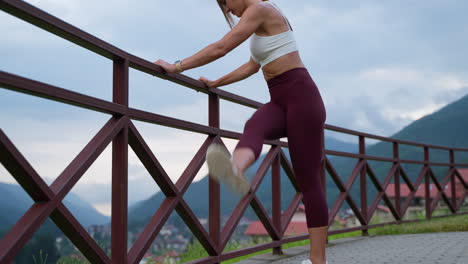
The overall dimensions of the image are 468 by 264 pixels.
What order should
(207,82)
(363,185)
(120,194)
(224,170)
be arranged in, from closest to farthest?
(224,170)
(120,194)
(207,82)
(363,185)

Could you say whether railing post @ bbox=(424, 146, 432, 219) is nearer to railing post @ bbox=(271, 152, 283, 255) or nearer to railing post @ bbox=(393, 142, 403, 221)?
railing post @ bbox=(393, 142, 403, 221)

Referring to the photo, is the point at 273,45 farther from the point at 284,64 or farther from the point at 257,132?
the point at 257,132

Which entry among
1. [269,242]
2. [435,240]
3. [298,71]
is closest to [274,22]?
[298,71]

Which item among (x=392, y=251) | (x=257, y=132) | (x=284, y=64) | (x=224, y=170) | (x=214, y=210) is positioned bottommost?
(x=392, y=251)

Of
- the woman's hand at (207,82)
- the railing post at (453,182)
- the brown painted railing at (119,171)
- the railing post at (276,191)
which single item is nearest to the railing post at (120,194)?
the brown painted railing at (119,171)

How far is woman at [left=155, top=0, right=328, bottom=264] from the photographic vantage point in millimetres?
2729

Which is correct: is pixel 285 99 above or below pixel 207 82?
below

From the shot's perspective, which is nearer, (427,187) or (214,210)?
(214,210)

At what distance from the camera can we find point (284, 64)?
2793mm

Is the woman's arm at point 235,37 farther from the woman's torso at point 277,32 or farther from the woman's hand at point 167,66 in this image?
the woman's hand at point 167,66

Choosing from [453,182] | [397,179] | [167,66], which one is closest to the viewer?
[167,66]

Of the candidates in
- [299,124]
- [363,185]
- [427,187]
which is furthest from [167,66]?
[427,187]

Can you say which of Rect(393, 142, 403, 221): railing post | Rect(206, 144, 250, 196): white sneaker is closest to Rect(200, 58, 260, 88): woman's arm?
Rect(206, 144, 250, 196): white sneaker

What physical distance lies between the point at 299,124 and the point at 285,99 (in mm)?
150
